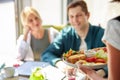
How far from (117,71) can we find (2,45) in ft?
8.99

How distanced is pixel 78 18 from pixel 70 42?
22 cm

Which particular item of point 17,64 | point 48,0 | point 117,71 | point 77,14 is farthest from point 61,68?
point 48,0

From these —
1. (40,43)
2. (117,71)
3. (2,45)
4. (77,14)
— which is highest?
(77,14)

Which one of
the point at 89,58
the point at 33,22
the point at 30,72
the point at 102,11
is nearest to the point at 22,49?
the point at 33,22

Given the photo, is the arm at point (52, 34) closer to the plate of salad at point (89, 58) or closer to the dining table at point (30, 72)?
the dining table at point (30, 72)

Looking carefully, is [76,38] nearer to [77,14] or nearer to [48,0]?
[77,14]

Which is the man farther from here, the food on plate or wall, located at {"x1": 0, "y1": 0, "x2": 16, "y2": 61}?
wall, located at {"x1": 0, "y1": 0, "x2": 16, "y2": 61}

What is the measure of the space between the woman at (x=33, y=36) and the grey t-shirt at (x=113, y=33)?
1414mm

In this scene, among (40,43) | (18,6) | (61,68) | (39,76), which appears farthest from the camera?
(18,6)

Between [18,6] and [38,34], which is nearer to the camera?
[38,34]

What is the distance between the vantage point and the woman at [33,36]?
2.14m

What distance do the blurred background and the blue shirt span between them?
122 centimetres

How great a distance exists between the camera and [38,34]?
87.6 inches

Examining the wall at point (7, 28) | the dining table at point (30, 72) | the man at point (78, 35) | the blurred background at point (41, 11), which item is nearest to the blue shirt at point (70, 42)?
the man at point (78, 35)
